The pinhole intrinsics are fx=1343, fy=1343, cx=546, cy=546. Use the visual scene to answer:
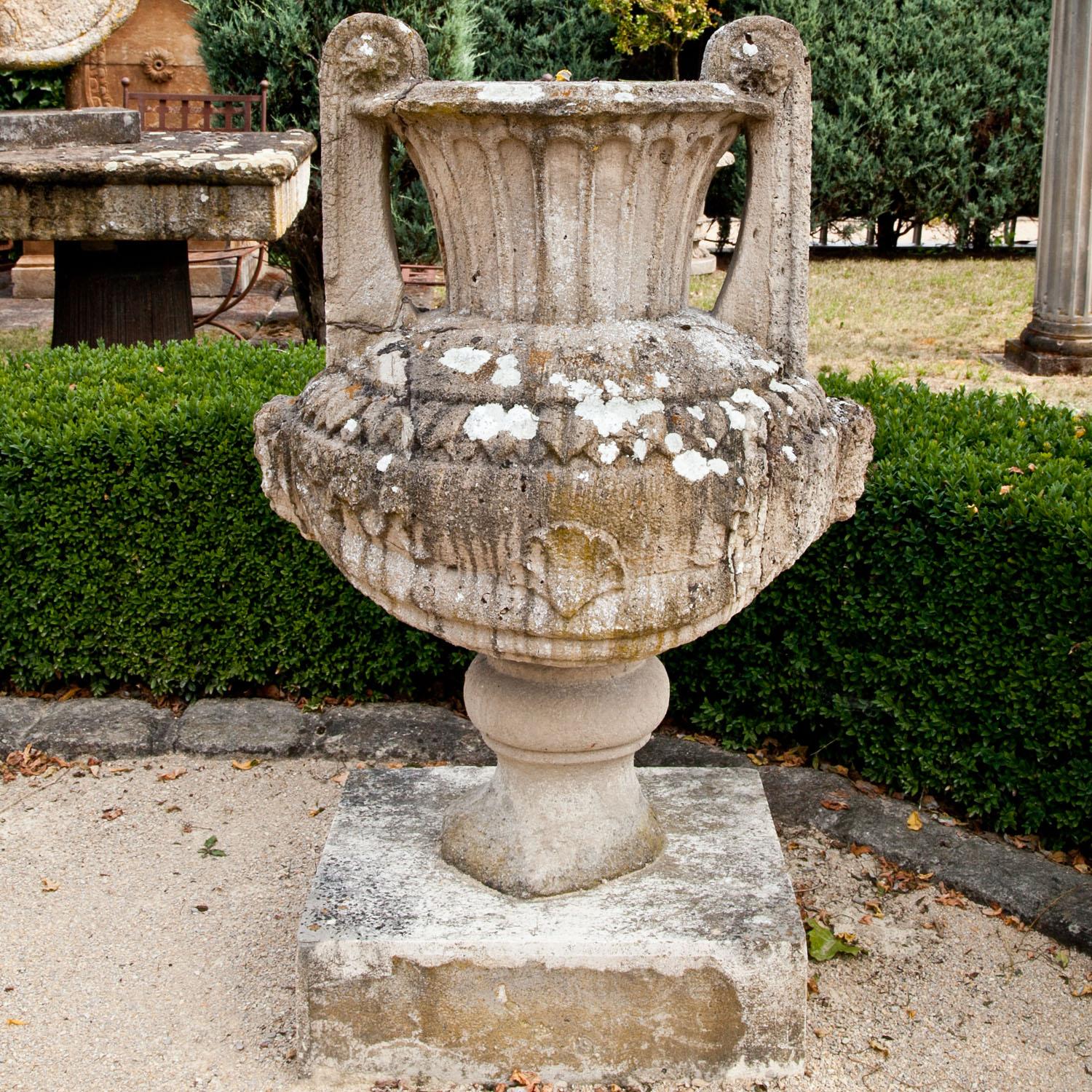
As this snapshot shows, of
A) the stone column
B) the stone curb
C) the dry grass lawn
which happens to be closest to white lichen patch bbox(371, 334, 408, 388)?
the stone curb

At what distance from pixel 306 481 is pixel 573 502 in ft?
1.99

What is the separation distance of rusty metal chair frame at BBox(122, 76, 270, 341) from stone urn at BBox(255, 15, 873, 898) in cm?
398

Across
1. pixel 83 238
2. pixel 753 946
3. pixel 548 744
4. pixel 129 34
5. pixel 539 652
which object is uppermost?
pixel 129 34

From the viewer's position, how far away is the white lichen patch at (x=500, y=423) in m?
2.46

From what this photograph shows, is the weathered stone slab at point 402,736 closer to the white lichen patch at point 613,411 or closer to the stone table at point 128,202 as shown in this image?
the white lichen patch at point 613,411

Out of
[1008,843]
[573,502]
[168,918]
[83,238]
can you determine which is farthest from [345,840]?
[83,238]

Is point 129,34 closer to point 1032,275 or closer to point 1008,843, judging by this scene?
point 1032,275

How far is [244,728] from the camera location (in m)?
4.37

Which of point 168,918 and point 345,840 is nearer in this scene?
point 345,840

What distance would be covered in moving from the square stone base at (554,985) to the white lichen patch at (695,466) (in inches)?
39.4

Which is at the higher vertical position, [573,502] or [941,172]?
[941,172]

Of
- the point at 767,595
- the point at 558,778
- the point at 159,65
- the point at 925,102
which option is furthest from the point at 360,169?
the point at 925,102

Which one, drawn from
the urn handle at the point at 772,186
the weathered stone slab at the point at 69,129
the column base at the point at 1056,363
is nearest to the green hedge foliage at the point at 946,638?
the urn handle at the point at 772,186

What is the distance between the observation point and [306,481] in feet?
8.89
